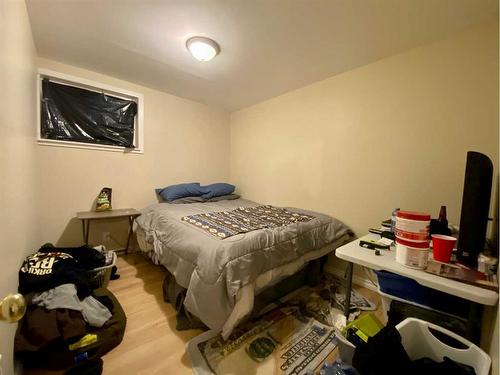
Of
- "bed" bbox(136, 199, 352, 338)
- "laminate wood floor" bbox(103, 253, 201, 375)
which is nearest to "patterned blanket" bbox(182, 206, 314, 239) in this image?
"bed" bbox(136, 199, 352, 338)

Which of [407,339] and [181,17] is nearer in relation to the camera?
[407,339]

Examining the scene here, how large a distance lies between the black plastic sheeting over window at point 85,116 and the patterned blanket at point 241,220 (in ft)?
4.97

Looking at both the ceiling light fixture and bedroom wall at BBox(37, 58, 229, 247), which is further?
bedroom wall at BBox(37, 58, 229, 247)

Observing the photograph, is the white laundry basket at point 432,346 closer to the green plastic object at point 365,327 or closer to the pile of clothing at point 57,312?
the green plastic object at point 365,327

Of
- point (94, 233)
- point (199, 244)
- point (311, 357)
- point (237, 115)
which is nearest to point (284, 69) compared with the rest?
point (237, 115)

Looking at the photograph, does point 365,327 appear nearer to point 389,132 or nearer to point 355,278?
point 355,278

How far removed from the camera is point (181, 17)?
5.18 ft

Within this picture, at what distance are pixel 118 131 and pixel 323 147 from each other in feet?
8.09

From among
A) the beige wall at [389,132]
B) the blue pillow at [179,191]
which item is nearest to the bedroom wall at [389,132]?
the beige wall at [389,132]

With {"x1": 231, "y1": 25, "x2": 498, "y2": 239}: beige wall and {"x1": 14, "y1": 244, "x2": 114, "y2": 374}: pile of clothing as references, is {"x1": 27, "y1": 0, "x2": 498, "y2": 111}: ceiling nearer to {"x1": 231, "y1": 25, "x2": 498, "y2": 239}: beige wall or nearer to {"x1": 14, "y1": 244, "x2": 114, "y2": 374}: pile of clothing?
{"x1": 231, "y1": 25, "x2": 498, "y2": 239}: beige wall

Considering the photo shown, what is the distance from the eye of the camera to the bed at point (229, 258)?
129 cm

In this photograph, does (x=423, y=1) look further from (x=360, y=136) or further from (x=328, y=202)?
(x=328, y=202)

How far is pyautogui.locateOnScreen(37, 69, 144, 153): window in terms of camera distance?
2219mm

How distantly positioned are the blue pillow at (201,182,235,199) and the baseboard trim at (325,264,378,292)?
1721mm
